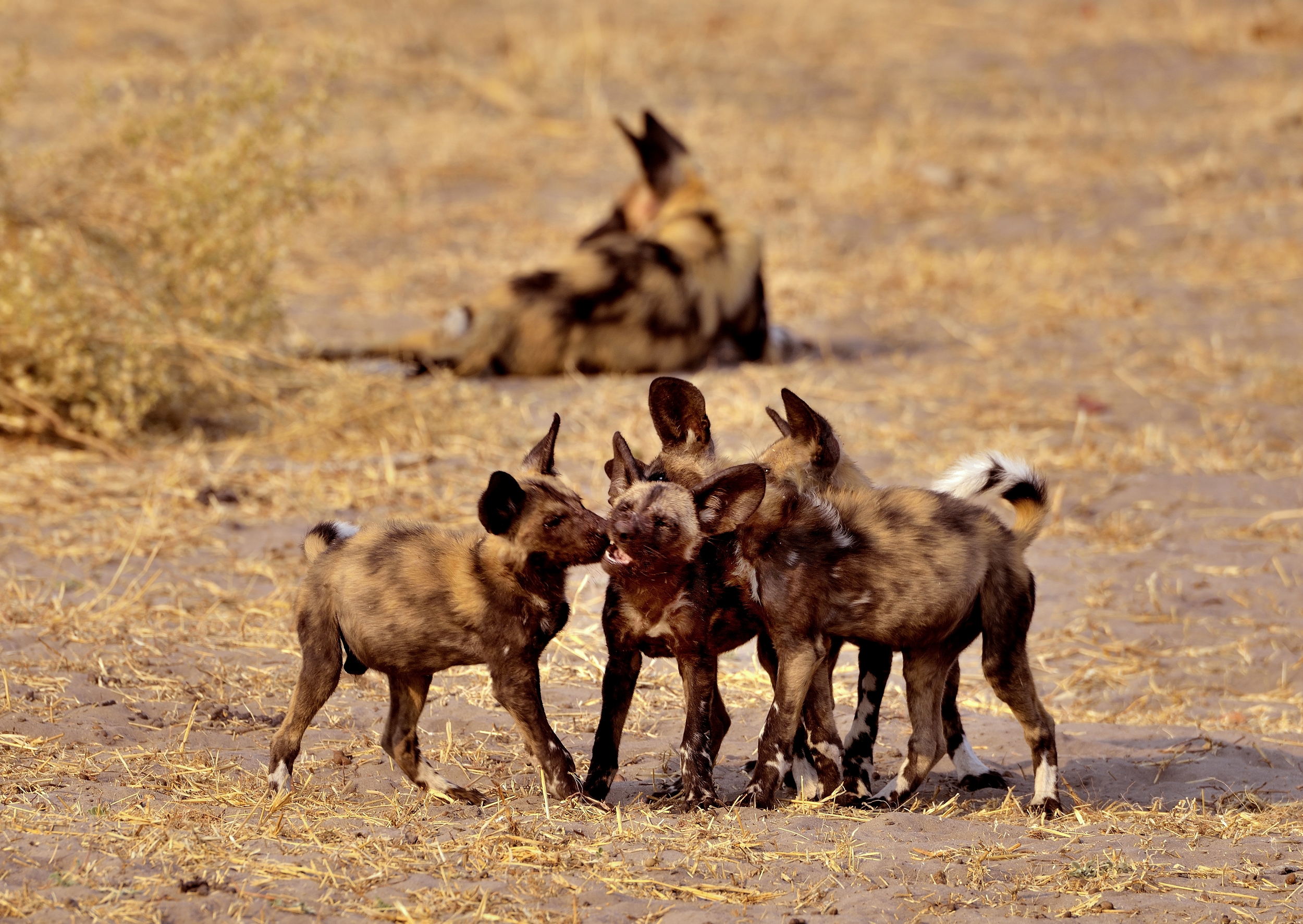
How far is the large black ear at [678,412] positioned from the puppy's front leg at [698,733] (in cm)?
62

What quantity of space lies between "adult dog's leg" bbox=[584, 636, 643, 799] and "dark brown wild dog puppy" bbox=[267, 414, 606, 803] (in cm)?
7

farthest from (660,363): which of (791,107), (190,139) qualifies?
(791,107)

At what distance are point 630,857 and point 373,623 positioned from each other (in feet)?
3.17

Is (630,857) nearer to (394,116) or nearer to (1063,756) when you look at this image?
(1063,756)

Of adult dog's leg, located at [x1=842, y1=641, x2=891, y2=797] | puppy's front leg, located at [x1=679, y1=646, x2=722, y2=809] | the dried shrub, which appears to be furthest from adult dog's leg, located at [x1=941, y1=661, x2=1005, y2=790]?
the dried shrub

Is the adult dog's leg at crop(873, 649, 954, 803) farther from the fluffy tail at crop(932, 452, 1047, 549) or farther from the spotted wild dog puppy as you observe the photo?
the fluffy tail at crop(932, 452, 1047, 549)

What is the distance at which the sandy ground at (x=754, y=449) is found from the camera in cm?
333

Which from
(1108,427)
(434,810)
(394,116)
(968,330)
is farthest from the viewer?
(394,116)

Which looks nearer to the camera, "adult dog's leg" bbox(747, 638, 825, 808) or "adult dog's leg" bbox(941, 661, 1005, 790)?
"adult dog's leg" bbox(747, 638, 825, 808)

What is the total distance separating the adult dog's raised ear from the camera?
170 inches

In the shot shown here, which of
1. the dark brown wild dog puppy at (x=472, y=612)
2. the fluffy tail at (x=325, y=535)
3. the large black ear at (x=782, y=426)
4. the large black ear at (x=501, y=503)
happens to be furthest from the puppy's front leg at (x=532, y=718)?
the large black ear at (x=782, y=426)

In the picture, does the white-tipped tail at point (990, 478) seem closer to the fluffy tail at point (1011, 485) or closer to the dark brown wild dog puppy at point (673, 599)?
the fluffy tail at point (1011, 485)

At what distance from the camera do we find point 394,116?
13484mm

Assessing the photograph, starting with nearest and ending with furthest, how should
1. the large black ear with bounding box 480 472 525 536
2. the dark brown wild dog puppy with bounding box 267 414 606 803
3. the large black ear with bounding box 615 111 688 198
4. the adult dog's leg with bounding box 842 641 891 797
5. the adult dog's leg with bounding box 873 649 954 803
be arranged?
the large black ear with bounding box 480 472 525 536 → the dark brown wild dog puppy with bounding box 267 414 606 803 → the adult dog's leg with bounding box 873 649 954 803 → the adult dog's leg with bounding box 842 641 891 797 → the large black ear with bounding box 615 111 688 198
